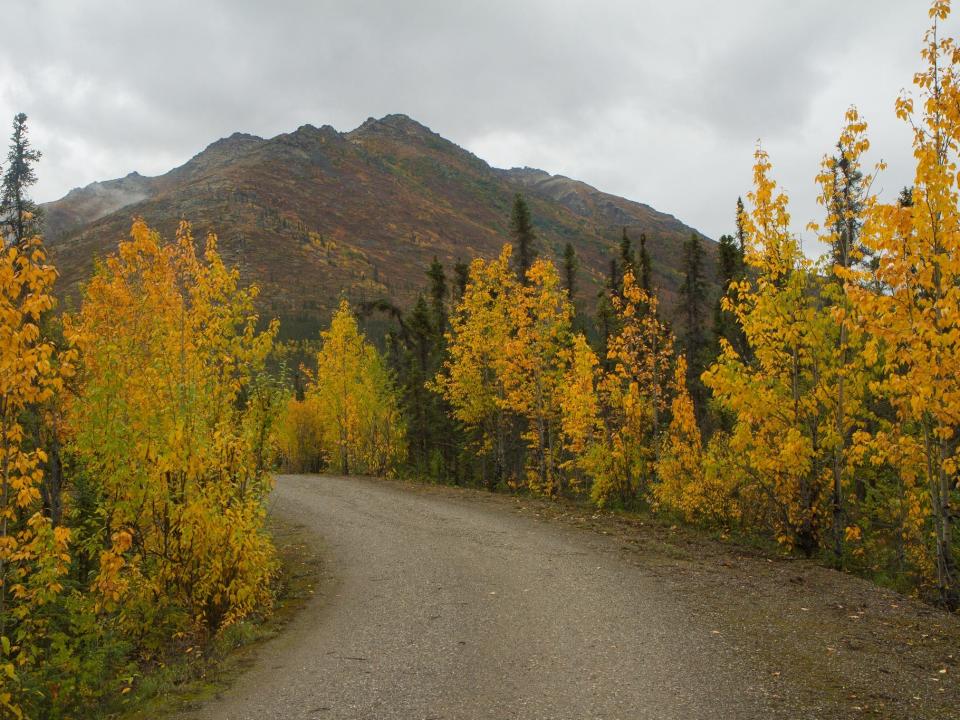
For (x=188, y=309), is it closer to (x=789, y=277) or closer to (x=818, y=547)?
(x=789, y=277)

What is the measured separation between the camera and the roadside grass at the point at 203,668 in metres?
6.10

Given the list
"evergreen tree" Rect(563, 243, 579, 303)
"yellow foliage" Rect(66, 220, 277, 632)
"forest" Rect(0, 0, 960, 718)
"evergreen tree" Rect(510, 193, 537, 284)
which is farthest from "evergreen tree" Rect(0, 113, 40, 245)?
"evergreen tree" Rect(563, 243, 579, 303)

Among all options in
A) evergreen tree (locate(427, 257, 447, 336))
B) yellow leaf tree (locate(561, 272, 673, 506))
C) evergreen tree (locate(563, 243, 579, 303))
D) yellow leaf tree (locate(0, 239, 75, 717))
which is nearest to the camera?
yellow leaf tree (locate(0, 239, 75, 717))

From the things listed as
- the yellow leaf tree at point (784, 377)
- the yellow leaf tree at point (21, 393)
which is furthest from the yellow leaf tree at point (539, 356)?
the yellow leaf tree at point (21, 393)

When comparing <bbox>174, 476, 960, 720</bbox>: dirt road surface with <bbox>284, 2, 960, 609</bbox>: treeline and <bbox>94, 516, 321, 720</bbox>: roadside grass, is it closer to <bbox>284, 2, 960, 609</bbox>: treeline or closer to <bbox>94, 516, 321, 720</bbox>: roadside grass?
<bbox>94, 516, 321, 720</bbox>: roadside grass

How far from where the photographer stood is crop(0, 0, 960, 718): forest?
7.14 meters

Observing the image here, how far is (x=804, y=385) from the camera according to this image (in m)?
11.4

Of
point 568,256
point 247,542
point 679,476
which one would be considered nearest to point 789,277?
point 679,476

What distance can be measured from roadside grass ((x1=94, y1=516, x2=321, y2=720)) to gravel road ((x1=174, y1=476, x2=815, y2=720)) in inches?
9.8

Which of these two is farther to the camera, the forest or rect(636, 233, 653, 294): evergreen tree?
rect(636, 233, 653, 294): evergreen tree

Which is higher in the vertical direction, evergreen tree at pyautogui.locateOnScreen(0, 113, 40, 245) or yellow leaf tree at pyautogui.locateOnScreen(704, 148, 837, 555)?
evergreen tree at pyautogui.locateOnScreen(0, 113, 40, 245)

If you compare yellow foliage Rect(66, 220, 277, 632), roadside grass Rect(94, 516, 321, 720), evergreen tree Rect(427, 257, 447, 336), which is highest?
evergreen tree Rect(427, 257, 447, 336)

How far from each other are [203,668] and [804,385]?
10.5 m

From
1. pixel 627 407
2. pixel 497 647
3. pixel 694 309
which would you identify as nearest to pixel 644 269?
pixel 694 309
